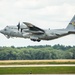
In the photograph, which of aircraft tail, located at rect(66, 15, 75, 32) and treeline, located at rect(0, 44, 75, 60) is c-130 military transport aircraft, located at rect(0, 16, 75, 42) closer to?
aircraft tail, located at rect(66, 15, 75, 32)

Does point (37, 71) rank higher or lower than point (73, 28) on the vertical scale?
lower

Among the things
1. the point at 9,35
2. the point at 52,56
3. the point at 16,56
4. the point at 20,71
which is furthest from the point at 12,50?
the point at 20,71

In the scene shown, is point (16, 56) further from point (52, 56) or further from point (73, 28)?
point (73, 28)

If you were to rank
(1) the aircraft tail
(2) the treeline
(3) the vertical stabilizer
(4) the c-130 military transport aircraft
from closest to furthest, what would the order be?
(4) the c-130 military transport aircraft < (1) the aircraft tail < (3) the vertical stabilizer < (2) the treeline

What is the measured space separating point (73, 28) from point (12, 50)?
6271cm

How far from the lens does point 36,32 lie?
96.6 m

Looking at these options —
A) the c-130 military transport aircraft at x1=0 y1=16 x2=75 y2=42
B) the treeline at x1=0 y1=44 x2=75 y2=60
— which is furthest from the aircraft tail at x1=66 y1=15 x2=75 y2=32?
the treeline at x1=0 y1=44 x2=75 y2=60

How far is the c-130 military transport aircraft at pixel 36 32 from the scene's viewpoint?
310ft

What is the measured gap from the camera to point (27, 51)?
518 ft

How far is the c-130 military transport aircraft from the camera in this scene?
9450cm

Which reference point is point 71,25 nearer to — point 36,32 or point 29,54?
point 36,32

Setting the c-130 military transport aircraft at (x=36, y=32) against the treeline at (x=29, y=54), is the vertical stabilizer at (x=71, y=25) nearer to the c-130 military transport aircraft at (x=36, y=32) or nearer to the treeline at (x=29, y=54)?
the c-130 military transport aircraft at (x=36, y=32)

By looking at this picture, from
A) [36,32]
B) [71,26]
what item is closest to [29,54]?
[36,32]

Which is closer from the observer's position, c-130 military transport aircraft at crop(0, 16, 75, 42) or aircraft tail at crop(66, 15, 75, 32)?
c-130 military transport aircraft at crop(0, 16, 75, 42)
